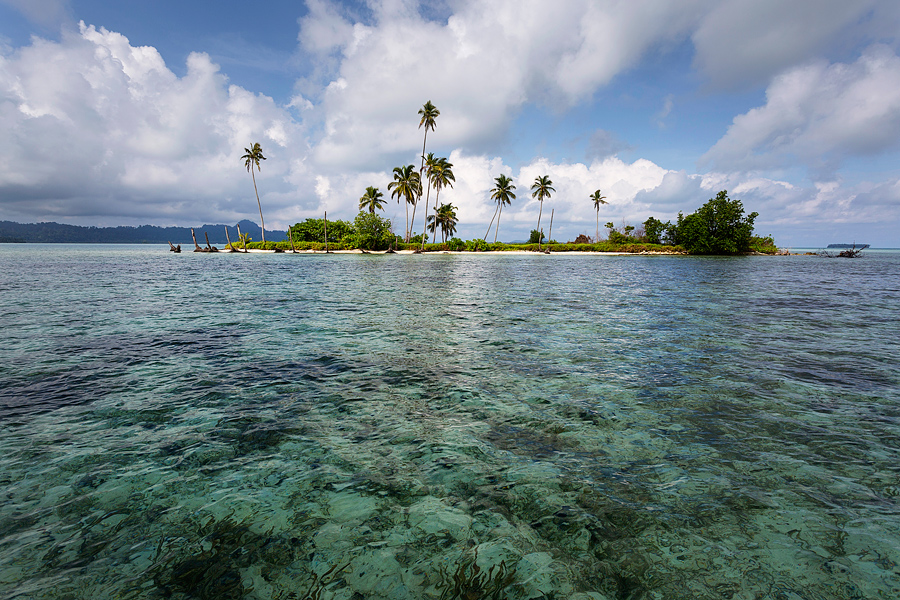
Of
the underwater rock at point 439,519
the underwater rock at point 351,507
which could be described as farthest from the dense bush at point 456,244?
the underwater rock at point 439,519

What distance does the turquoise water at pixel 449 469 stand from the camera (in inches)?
138

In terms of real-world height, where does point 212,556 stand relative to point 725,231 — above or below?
below

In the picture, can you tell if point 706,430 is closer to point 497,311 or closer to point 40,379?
point 497,311

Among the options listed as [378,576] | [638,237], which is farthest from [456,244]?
[378,576]

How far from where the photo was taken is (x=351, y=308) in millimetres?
18391

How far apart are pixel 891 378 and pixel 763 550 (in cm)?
824

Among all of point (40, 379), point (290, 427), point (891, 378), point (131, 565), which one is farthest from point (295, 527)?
point (891, 378)

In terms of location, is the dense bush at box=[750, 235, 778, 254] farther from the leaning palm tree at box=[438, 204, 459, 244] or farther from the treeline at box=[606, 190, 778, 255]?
the leaning palm tree at box=[438, 204, 459, 244]

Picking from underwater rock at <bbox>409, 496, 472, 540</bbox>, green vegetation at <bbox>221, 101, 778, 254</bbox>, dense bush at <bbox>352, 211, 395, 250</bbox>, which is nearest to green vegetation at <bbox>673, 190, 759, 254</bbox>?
green vegetation at <bbox>221, 101, 778, 254</bbox>

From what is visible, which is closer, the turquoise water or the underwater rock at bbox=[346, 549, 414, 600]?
the underwater rock at bbox=[346, 549, 414, 600]

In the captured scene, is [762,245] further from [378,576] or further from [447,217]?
[378,576]

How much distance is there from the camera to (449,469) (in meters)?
5.16

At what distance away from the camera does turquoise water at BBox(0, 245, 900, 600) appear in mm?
3516

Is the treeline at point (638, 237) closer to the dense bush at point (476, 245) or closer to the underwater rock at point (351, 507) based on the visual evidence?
the dense bush at point (476, 245)
